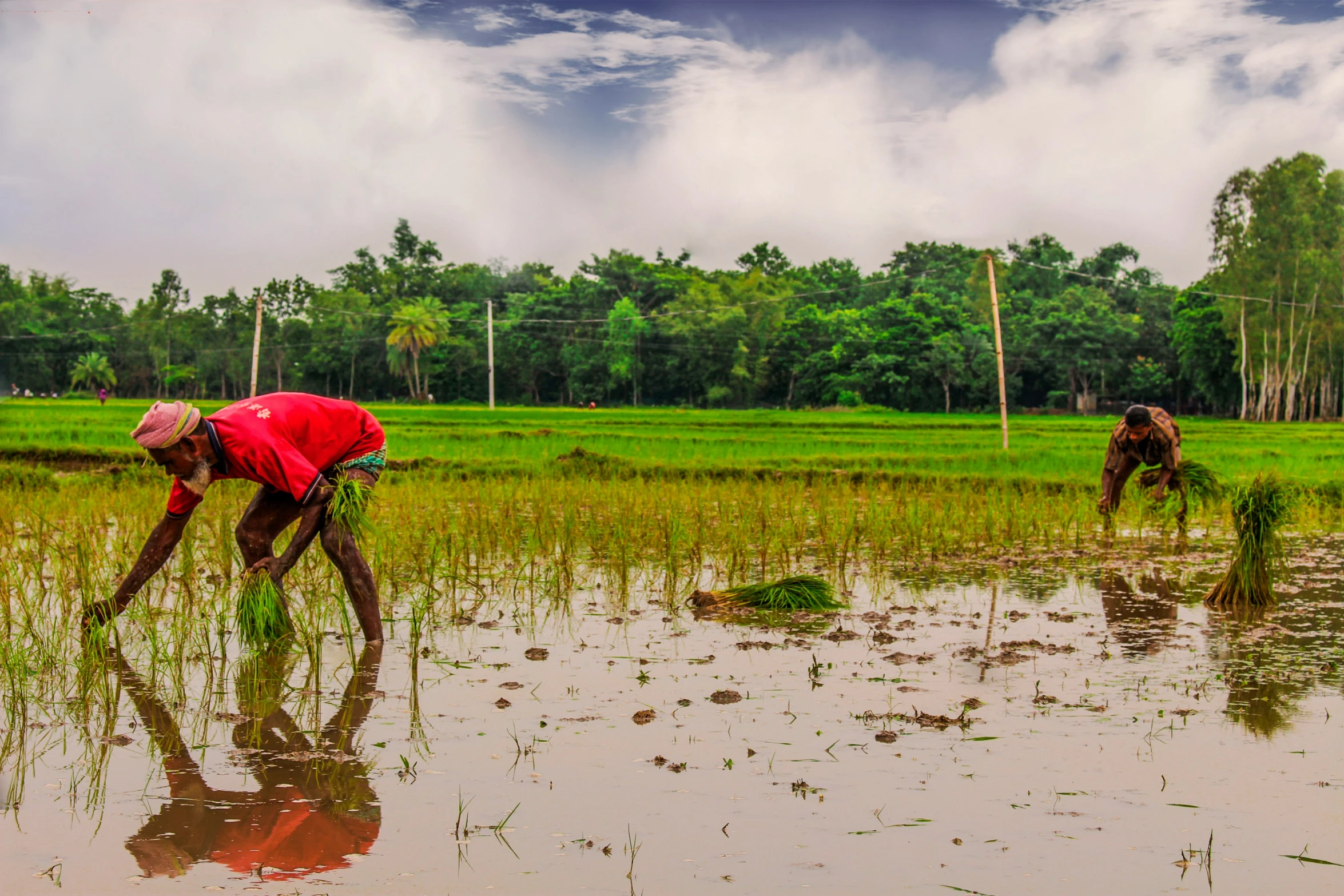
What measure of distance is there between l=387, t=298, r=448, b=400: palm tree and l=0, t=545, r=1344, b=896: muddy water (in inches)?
2281

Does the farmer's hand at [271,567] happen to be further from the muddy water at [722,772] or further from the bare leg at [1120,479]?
the bare leg at [1120,479]

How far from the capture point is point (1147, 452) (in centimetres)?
895

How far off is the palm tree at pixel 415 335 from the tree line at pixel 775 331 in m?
0.15

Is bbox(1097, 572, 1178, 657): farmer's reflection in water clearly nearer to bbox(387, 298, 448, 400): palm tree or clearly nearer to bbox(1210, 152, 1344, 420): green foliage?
bbox(1210, 152, 1344, 420): green foliage

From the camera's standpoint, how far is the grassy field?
1421cm

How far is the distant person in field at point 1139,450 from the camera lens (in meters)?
8.68

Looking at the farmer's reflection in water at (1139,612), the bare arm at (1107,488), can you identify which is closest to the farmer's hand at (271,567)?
the farmer's reflection in water at (1139,612)

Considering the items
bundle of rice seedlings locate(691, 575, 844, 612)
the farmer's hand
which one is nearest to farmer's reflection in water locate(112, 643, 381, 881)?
the farmer's hand

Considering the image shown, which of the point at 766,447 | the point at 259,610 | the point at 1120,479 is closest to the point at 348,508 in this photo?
the point at 259,610

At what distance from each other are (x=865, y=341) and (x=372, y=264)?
1699 inches

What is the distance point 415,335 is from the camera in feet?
201

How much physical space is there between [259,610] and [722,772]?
7.75ft

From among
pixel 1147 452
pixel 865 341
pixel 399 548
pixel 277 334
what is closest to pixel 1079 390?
pixel 865 341

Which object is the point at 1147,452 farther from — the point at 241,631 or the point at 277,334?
the point at 277,334
